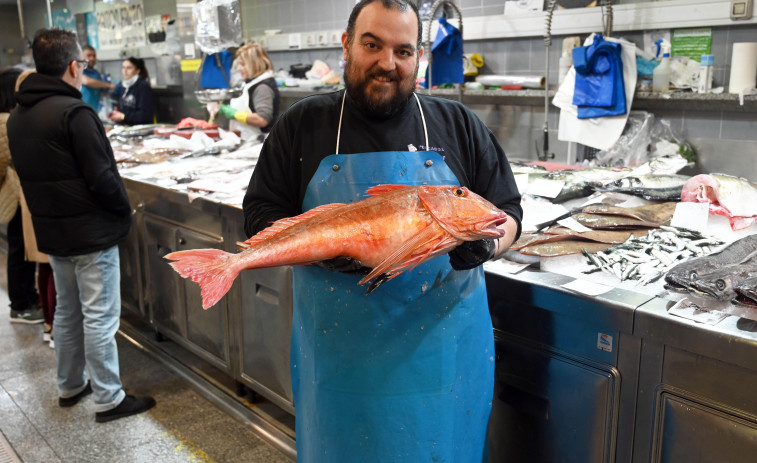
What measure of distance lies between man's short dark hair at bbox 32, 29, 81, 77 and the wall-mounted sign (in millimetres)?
5687

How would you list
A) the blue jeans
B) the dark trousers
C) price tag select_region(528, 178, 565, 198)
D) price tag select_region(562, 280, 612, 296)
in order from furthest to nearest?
the dark trousers → the blue jeans → price tag select_region(528, 178, 565, 198) → price tag select_region(562, 280, 612, 296)

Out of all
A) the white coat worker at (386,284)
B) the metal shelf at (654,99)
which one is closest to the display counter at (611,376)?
the white coat worker at (386,284)

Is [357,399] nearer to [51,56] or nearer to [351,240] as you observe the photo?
[351,240]

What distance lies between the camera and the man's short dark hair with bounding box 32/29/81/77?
287cm

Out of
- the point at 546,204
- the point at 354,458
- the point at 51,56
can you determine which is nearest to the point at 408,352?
the point at 354,458

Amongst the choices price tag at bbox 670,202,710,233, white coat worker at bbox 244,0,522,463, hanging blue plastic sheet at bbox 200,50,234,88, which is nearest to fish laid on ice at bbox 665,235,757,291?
price tag at bbox 670,202,710,233

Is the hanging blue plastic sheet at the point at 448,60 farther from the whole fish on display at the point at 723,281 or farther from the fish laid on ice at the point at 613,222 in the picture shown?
the whole fish on display at the point at 723,281

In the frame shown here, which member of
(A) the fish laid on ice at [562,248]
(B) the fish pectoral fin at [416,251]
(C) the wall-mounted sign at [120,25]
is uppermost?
(C) the wall-mounted sign at [120,25]

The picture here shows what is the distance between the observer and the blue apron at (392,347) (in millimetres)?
1697

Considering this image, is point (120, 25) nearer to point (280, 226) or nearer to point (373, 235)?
point (280, 226)

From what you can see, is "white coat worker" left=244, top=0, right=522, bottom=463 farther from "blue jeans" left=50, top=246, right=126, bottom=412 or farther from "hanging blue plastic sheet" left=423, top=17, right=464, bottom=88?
"hanging blue plastic sheet" left=423, top=17, right=464, bottom=88

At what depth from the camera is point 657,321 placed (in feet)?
5.36

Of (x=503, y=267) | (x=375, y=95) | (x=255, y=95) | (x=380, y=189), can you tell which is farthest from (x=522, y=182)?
(x=255, y=95)

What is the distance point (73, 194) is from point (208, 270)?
1.80 meters
